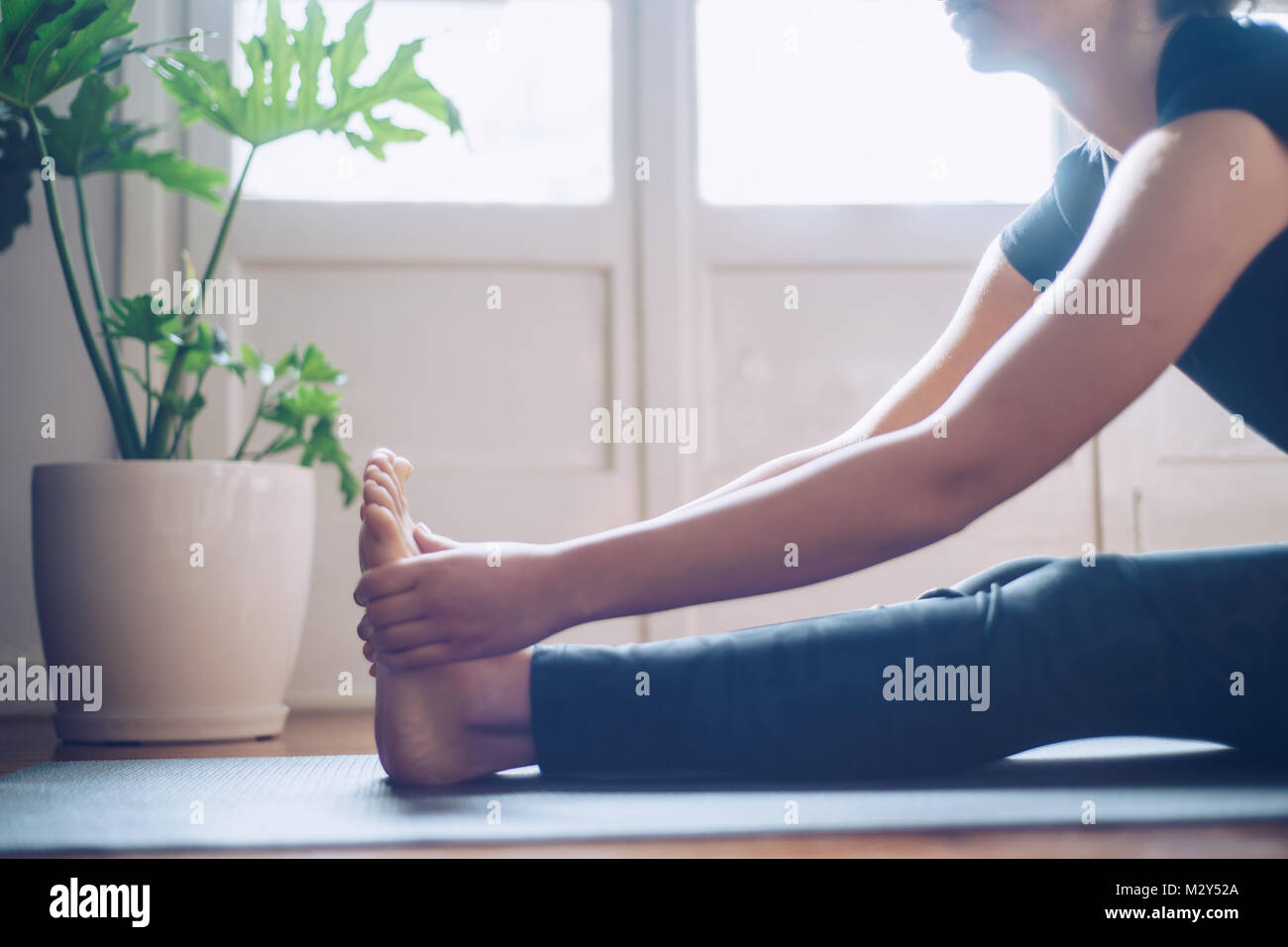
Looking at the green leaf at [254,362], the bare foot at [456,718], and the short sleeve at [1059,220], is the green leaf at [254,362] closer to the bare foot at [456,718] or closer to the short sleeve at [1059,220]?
the bare foot at [456,718]

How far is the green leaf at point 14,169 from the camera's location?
187 cm

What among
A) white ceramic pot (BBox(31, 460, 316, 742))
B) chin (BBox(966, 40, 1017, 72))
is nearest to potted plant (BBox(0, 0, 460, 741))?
white ceramic pot (BBox(31, 460, 316, 742))

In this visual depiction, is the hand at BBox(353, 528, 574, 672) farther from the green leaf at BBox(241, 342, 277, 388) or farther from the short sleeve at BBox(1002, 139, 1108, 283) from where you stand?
the green leaf at BBox(241, 342, 277, 388)

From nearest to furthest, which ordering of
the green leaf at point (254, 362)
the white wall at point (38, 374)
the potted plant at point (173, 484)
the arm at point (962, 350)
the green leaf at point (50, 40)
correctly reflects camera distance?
the arm at point (962, 350), the green leaf at point (50, 40), the potted plant at point (173, 484), the green leaf at point (254, 362), the white wall at point (38, 374)

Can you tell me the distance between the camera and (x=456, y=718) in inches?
38.8

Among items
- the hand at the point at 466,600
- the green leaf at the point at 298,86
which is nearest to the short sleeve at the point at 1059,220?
the hand at the point at 466,600

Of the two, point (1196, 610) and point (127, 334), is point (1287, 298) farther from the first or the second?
point (127, 334)

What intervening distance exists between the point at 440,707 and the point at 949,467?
482mm

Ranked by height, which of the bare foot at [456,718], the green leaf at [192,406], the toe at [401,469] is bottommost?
the bare foot at [456,718]

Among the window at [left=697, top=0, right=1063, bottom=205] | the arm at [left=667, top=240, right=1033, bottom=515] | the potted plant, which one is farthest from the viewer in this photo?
the window at [left=697, top=0, right=1063, bottom=205]

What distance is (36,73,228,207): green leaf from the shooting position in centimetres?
178

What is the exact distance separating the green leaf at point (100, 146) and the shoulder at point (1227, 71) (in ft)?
5.01
